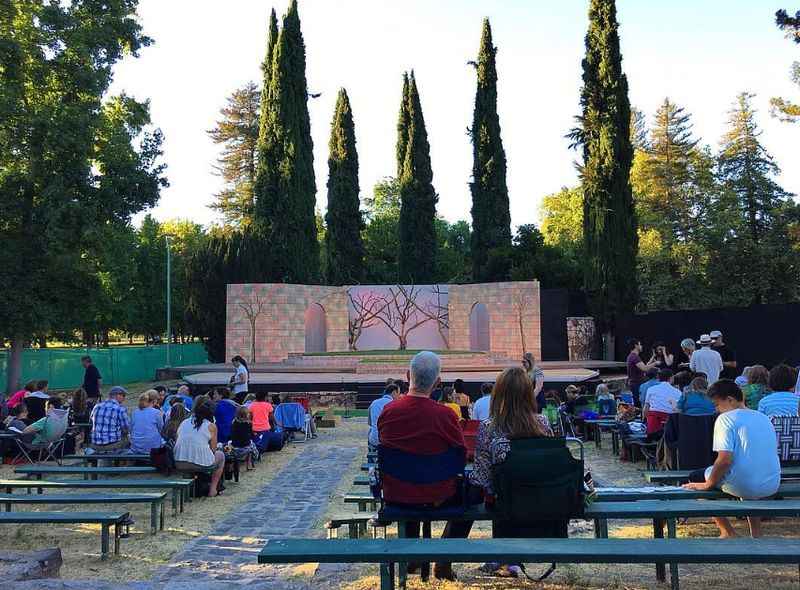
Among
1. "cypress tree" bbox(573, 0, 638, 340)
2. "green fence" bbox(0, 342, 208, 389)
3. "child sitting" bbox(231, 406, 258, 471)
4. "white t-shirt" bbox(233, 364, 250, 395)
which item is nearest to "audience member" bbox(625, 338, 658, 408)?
"child sitting" bbox(231, 406, 258, 471)

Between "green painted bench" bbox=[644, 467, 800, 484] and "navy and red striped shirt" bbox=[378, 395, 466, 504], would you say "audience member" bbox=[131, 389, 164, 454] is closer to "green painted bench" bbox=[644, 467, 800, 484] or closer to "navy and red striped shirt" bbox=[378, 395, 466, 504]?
"navy and red striped shirt" bbox=[378, 395, 466, 504]

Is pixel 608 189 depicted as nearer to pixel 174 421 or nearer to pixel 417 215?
pixel 417 215

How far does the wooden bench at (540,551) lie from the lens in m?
3.19

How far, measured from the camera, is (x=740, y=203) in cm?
3491

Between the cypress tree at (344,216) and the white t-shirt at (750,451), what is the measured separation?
Answer: 34.1 metres

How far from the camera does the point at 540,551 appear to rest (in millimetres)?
3215

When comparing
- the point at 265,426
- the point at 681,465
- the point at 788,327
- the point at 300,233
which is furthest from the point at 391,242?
the point at 681,465

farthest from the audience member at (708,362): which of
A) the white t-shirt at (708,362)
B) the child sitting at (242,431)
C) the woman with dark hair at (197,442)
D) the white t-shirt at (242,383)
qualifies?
the white t-shirt at (242,383)

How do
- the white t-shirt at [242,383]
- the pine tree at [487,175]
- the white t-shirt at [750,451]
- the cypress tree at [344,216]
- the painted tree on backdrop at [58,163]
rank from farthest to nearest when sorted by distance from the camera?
the cypress tree at [344,216], the pine tree at [487,175], the painted tree on backdrop at [58,163], the white t-shirt at [242,383], the white t-shirt at [750,451]

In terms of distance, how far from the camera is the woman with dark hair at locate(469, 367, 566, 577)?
12.5 feet

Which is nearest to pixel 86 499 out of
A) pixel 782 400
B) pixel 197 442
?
pixel 197 442

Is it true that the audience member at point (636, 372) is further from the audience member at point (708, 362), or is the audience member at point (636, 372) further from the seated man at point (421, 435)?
the seated man at point (421, 435)

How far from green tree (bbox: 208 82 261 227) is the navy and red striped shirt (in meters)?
50.8

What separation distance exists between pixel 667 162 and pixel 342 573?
135 feet
